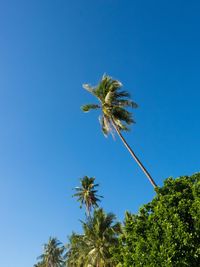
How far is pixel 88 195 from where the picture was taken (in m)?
58.9

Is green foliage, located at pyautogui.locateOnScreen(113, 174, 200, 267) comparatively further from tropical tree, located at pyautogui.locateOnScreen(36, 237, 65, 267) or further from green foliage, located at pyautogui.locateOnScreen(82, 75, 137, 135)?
tropical tree, located at pyautogui.locateOnScreen(36, 237, 65, 267)

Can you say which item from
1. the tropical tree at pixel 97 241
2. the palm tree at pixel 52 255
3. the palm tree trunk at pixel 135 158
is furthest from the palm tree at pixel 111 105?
the palm tree at pixel 52 255

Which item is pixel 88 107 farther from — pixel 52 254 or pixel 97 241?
pixel 52 254

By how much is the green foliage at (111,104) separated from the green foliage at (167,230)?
16.9 meters

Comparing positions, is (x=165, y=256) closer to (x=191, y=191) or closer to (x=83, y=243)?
(x=191, y=191)

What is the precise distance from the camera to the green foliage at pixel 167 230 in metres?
17.9

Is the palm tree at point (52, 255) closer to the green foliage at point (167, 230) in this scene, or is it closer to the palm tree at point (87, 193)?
the palm tree at point (87, 193)

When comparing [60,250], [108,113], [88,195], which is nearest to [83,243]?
[88,195]

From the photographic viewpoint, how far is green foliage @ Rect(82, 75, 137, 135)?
38031 mm

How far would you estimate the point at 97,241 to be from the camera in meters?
44.0

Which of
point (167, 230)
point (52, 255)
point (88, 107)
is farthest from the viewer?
point (52, 255)

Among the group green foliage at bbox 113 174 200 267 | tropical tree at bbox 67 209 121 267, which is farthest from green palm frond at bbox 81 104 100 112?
green foliage at bbox 113 174 200 267

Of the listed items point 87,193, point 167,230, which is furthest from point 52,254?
point 167,230

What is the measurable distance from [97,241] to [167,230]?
27.2 meters
